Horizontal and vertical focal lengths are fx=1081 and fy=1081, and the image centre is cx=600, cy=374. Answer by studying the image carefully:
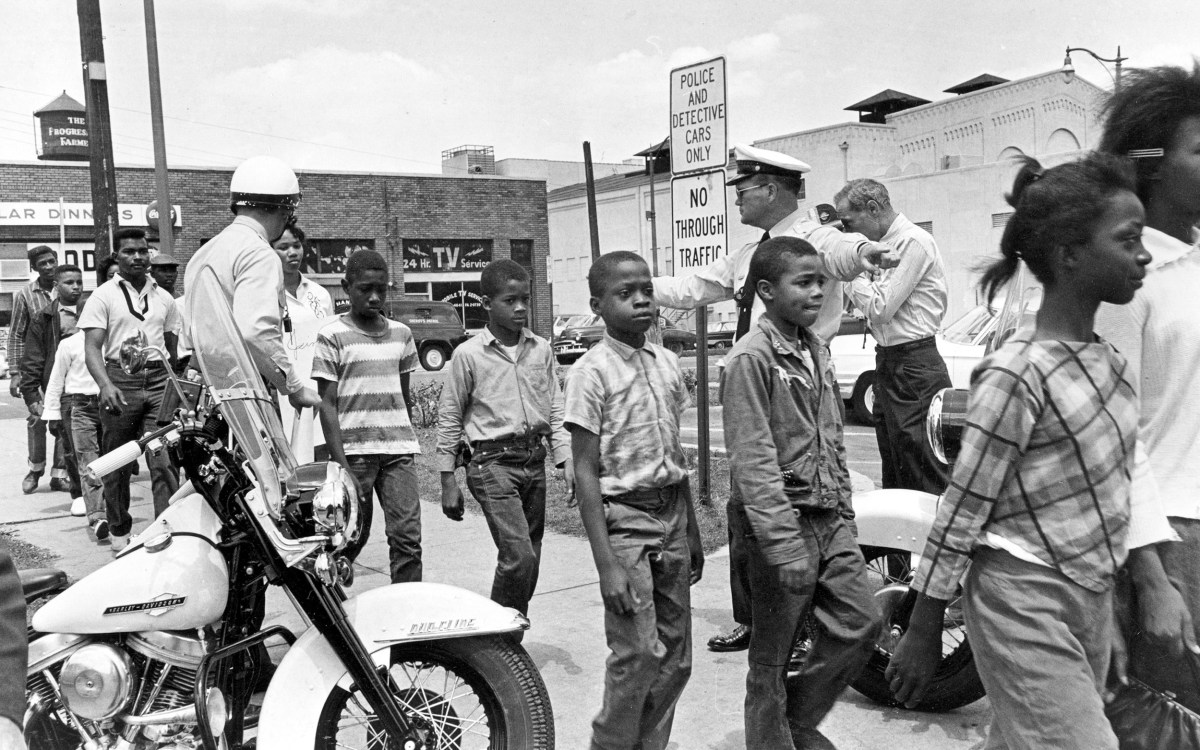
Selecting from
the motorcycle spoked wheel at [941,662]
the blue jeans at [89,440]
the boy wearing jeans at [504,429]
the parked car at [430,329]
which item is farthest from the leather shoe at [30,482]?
the parked car at [430,329]

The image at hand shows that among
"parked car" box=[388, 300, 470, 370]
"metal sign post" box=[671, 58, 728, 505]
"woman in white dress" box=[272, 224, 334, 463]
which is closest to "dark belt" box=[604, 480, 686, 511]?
"woman in white dress" box=[272, 224, 334, 463]

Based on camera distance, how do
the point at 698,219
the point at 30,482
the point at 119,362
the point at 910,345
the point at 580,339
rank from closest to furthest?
the point at 910,345
the point at 119,362
the point at 698,219
the point at 30,482
the point at 580,339

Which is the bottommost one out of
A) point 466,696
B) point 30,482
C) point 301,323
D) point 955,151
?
point 30,482

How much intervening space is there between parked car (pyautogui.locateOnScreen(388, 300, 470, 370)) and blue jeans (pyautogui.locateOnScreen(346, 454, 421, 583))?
2317 centimetres

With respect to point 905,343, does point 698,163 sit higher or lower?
higher

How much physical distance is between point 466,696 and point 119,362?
4641 millimetres

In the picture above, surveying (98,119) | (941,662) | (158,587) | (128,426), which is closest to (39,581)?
(158,587)

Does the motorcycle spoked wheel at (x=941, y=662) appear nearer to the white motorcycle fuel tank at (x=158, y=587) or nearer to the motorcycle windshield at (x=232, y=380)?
the motorcycle windshield at (x=232, y=380)

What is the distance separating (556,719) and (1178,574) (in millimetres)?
2459

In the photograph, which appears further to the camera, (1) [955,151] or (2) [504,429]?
(1) [955,151]

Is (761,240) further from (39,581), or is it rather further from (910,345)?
(39,581)

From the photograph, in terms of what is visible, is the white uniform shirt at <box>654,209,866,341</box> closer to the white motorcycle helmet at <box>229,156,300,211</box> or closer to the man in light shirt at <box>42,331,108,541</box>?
the white motorcycle helmet at <box>229,156,300,211</box>

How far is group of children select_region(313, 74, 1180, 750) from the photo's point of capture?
88.3 inches

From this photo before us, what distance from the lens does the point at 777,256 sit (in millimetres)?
3449
